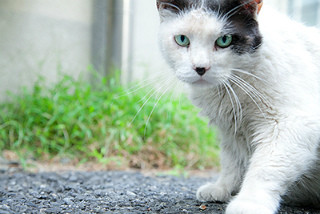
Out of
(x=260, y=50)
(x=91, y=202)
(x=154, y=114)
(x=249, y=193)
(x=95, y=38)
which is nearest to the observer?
(x=249, y=193)

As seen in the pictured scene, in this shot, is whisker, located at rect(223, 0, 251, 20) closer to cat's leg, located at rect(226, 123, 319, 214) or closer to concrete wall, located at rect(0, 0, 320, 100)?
cat's leg, located at rect(226, 123, 319, 214)

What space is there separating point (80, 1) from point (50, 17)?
1.27 feet

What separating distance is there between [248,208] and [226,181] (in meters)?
0.59

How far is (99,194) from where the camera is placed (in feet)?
5.89

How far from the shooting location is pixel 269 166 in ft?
4.30

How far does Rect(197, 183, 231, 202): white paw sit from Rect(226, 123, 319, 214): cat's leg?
413mm

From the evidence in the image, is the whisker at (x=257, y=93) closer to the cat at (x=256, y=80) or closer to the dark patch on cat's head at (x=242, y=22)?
the cat at (x=256, y=80)

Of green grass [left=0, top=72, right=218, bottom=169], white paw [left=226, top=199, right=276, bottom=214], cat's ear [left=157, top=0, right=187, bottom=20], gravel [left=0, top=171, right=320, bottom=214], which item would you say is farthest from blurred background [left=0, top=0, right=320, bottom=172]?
white paw [left=226, top=199, right=276, bottom=214]

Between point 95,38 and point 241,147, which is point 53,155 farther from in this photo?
point 241,147

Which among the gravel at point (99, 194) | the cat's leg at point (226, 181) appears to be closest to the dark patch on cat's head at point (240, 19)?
the cat's leg at point (226, 181)

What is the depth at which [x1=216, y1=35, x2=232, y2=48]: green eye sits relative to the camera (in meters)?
1.40

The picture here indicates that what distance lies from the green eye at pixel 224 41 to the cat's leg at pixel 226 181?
602mm

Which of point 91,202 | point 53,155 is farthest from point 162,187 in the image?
point 53,155

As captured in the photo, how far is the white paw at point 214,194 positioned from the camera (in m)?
1.74
